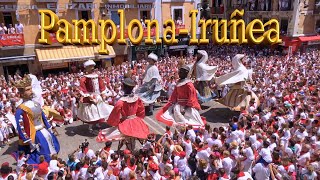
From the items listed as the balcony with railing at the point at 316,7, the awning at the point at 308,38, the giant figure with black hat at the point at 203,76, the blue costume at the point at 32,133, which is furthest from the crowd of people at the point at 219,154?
the balcony with railing at the point at 316,7

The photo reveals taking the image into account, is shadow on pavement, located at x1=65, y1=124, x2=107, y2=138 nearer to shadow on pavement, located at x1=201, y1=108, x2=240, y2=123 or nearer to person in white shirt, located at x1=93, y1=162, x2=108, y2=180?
shadow on pavement, located at x1=201, y1=108, x2=240, y2=123

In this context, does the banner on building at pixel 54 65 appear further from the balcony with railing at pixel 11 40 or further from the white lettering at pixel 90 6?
the white lettering at pixel 90 6

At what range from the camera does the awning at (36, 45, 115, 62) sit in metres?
19.8

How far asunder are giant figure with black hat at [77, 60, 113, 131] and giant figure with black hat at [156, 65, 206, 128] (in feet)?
6.88

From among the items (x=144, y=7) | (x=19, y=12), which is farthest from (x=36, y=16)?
(x=144, y=7)

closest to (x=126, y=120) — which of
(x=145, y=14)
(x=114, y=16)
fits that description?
(x=114, y=16)

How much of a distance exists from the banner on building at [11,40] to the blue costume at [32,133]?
1240 cm

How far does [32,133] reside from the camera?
24.8ft

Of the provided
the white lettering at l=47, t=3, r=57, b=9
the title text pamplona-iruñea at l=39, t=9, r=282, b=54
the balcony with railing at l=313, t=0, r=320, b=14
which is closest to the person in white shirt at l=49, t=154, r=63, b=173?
the title text pamplona-iruñea at l=39, t=9, r=282, b=54

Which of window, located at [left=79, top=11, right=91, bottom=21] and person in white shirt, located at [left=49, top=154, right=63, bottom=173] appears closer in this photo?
person in white shirt, located at [left=49, top=154, right=63, bottom=173]

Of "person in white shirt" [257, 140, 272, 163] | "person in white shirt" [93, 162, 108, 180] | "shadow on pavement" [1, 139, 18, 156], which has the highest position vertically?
"person in white shirt" [257, 140, 272, 163]

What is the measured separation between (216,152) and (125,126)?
253cm

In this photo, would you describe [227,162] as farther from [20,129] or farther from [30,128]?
[20,129]

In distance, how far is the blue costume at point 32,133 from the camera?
745cm
